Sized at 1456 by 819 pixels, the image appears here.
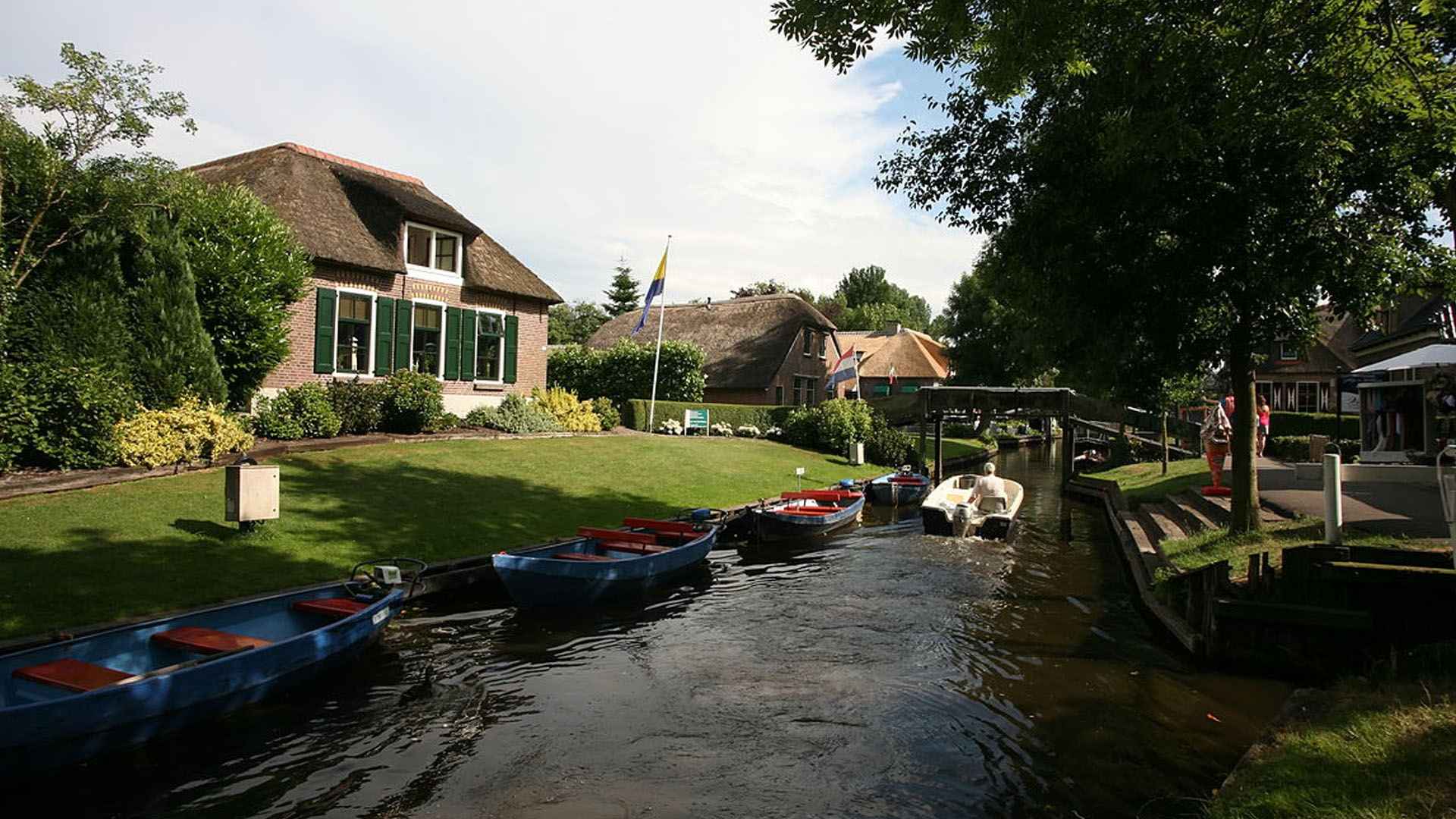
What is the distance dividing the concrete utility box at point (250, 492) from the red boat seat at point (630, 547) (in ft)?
16.7

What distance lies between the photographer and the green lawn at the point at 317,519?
368 inches

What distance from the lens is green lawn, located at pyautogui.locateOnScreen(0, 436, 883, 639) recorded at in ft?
30.6

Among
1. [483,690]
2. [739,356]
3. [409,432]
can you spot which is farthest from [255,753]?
[739,356]

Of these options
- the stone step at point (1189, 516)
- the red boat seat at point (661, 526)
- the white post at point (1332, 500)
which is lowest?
the red boat seat at point (661, 526)

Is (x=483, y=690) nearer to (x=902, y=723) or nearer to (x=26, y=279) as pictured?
(x=902, y=723)

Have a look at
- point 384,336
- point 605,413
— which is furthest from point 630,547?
point 605,413

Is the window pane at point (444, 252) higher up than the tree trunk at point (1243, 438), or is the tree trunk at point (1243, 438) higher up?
the window pane at point (444, 252)

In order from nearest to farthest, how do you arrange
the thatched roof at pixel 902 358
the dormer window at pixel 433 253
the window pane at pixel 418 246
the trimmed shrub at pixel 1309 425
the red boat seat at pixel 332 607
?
1. the red boat seat at pixel 332 607
2. the dormer window at pixel 433 253
3. the window pane at pixel 418 246
4. the trimmed shrub at pixel 1309 425
5. the thatched roof at pixel 902 358

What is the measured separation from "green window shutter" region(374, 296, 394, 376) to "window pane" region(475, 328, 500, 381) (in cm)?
316

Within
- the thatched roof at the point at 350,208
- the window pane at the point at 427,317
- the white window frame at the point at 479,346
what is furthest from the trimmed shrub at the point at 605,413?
the window pane at the point at 427,317

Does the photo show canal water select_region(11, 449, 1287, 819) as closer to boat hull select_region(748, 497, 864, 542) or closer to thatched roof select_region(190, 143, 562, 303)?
boat hull select_region(748, 497, 864, 542)

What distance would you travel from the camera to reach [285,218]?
71.2ft

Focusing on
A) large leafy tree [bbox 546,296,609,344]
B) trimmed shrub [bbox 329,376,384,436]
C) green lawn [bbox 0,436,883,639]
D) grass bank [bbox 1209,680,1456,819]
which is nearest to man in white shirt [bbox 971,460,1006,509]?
green lawn [bbox 0,436,883,639]

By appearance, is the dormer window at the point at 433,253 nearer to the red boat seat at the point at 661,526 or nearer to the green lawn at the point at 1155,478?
the red boat seat at the point at 661,526
